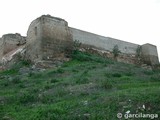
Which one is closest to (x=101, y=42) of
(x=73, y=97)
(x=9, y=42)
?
(x=9, y=42)

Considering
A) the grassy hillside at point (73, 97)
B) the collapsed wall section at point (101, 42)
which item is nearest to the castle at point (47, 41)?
the collapsed wall section at point (101, 42)

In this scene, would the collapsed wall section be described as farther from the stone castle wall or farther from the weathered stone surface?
the stone castle wall

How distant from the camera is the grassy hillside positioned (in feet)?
22.8

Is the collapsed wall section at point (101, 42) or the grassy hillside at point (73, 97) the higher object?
the collapsed wall section at point (101, 42)

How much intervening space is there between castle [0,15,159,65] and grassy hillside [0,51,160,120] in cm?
299

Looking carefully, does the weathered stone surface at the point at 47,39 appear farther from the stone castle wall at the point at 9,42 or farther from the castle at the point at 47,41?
the stone castle wall at the point at 9,42

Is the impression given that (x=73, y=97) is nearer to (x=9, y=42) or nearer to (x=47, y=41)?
(x=47, y=41)

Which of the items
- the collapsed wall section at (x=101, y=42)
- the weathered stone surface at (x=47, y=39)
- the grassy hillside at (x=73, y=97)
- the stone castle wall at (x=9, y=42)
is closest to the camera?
the grassy hillside at (x=73, y=97)

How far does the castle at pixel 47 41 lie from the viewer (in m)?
15.5

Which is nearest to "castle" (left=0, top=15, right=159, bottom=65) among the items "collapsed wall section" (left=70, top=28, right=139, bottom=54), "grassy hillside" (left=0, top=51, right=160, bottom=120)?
"collapsed wall section" (left=70, top=28, right=139, bottom=54)

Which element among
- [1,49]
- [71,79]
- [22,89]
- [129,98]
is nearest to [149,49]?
[1,49]

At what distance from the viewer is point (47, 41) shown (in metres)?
15.6

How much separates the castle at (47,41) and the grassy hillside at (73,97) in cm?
299

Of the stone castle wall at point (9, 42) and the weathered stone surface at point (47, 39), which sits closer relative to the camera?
the weathered stone surface at point (47, 39)
